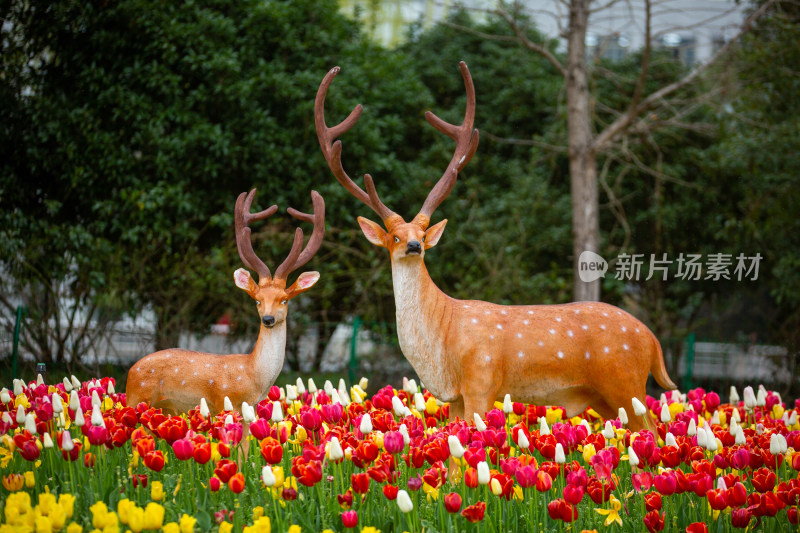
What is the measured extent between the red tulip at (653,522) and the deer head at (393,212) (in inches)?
63.1

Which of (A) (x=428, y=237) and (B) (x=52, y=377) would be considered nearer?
(A) (x=428, y=237)

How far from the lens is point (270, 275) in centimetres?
405

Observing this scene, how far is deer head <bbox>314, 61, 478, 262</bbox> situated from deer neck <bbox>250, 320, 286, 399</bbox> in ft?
2.37

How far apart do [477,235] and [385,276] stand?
5.47 ft

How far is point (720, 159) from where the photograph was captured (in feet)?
32.2

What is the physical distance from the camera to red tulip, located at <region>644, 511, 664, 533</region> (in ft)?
8.63

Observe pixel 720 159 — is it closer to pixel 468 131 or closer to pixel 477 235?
pixel 477 235

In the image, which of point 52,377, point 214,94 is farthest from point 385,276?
point 52,377

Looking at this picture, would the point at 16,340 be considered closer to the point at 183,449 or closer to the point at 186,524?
the point at 183,449

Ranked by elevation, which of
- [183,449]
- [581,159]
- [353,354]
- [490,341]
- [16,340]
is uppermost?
[581,159]

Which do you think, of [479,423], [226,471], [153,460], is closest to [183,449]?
[153,460]

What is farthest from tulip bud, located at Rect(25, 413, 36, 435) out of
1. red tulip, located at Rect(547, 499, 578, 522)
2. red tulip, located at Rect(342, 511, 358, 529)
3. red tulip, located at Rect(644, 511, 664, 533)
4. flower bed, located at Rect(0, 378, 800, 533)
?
red tulip, located at Rect(644, 511, 664, 533)

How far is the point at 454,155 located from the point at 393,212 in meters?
0.44

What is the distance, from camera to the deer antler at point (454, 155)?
3863 mm
